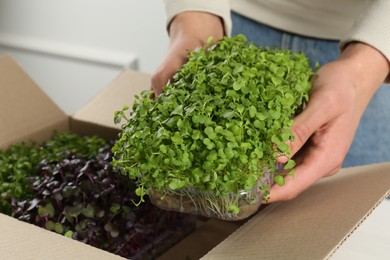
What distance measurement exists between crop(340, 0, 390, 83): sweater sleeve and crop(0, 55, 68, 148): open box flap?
0.70 metres

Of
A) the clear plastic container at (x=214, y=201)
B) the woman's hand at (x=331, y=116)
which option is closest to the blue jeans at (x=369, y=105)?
the woman's hand at (x=331, y=116)

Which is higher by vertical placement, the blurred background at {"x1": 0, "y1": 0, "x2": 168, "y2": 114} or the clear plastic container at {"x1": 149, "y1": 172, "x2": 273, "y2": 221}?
the blurred background at {"x1": 0, "y1": 0, "x2": 168, "y2": 114}

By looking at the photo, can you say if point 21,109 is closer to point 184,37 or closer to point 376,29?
point 184,37

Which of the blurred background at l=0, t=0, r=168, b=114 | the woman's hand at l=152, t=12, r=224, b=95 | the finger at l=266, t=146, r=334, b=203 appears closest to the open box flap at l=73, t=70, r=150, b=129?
the woman's hand at l=152, t=12, r=224, b=95

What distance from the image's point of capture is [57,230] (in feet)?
3.76

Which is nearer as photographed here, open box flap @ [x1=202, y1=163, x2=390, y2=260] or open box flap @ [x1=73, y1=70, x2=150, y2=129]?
open box flap @ [x1=202, y1=163, x2=390, y2=260]

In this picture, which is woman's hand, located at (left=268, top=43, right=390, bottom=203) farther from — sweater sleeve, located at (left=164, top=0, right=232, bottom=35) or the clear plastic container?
sweater sleeve, located at (left=164, top=0, right=232, bottom=35)

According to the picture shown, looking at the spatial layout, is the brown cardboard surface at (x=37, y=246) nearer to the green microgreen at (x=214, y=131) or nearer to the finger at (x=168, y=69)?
the green microgreen at (x=214, y=131)

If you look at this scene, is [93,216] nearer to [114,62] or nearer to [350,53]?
[350,53]

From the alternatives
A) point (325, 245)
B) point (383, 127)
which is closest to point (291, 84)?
point (325, 245)

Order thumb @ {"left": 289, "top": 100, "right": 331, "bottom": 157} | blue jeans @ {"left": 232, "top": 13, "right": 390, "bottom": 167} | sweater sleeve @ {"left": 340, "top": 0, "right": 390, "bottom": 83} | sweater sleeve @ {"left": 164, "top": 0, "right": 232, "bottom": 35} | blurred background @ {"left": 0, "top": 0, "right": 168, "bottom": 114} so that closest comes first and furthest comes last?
thumb @ {"left": 289, "top": 100, "right": 331, "bottom": 157}, sweater sleeve @ {"left": 340, "top": 0, "right": 390, "bottom": 83}, sweater sleeve @ {"left": 164, "top": 0, "right": 232, "bottom": 35}, blue jeans @ {"left": 232, "top": 13, "right": 390, "bottom": 167}, blurred background @ {"left": 0, "top": 0, "right": 168, "bottom": 114}

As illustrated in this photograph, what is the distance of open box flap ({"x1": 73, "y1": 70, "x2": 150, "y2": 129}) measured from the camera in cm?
148

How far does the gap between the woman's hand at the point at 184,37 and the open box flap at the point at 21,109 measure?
35 centimetres

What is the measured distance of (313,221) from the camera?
99 cm
